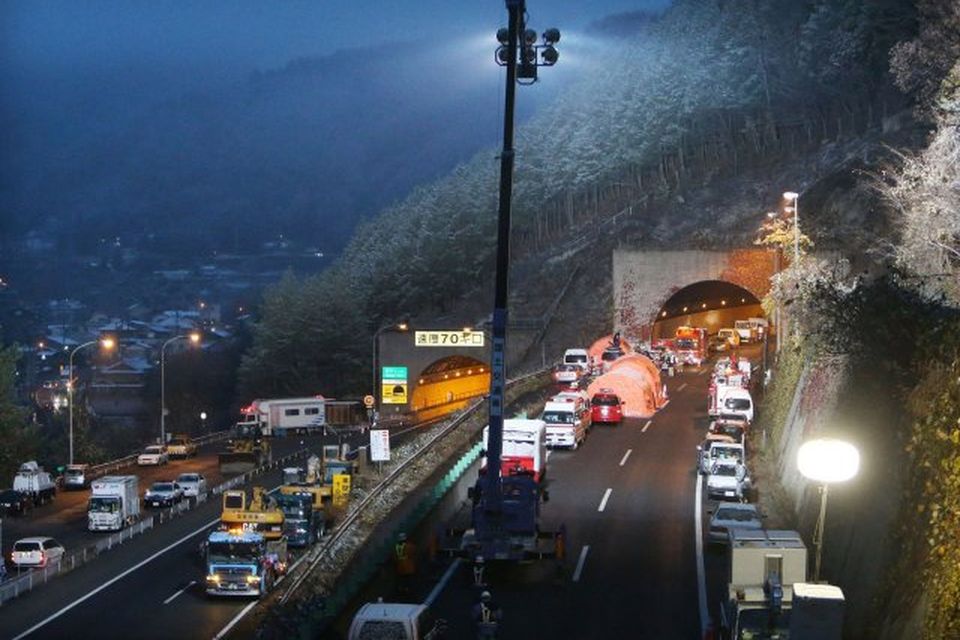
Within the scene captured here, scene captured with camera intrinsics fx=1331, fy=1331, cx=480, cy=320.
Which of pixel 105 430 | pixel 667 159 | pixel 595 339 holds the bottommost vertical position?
pixel 105 430

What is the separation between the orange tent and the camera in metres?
54.4

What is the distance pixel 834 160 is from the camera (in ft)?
305

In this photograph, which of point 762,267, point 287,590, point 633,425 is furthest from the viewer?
point 762,267

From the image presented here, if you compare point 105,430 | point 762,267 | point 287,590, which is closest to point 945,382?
point 287,590

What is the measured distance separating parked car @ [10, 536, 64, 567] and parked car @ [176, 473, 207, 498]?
13.0 metres

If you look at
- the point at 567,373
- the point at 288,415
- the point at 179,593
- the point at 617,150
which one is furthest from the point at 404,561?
the point at 617,150

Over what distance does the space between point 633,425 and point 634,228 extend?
48440mm

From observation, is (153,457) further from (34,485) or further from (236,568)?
(236,568)

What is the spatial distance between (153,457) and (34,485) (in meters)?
11.9

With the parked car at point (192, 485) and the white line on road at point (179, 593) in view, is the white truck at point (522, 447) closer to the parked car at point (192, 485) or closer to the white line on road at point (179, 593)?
the white line on road at point (179, 593)

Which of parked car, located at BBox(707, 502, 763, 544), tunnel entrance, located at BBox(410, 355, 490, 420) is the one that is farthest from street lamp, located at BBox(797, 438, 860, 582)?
tunnel entrance, located at BBox(410, 355, 490, 420)

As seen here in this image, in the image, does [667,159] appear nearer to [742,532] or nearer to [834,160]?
[834,160]

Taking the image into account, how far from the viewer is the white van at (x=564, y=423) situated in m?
45.3

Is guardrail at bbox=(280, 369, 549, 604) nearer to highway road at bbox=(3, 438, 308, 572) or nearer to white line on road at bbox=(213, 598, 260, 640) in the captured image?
white line on road at bbox=(213, 598, 260, 640)
